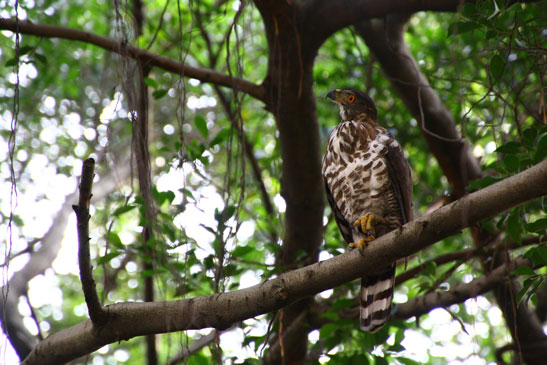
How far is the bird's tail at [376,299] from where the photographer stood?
3.43m

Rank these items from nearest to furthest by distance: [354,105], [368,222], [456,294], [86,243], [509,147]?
[86,243] < [509,147] < [368,222] < [456,294] < [354,105]

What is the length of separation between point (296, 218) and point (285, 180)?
305 millimetres

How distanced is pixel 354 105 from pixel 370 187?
3.00ft

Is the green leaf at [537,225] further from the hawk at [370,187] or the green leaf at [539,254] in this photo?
the hawk at [370,187]

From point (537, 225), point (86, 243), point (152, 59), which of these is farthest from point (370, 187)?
point (86, 243)

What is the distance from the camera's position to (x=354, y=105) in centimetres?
441

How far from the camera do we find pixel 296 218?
156 inches

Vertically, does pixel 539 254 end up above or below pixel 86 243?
Result: below

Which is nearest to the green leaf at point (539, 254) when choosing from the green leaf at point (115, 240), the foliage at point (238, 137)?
the foliage at point (238, 137)

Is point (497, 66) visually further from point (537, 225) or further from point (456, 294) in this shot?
point (456, 294)

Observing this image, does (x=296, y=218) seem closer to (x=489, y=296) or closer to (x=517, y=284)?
(x=517, y=284)

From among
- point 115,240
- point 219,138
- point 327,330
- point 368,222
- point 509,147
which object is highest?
point 219,138

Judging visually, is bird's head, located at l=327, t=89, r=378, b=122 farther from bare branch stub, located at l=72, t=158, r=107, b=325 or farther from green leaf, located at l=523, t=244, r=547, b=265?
bare branch stub, located at l=72, t=158, r=107, b=325

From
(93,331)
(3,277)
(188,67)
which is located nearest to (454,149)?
(188,67)
